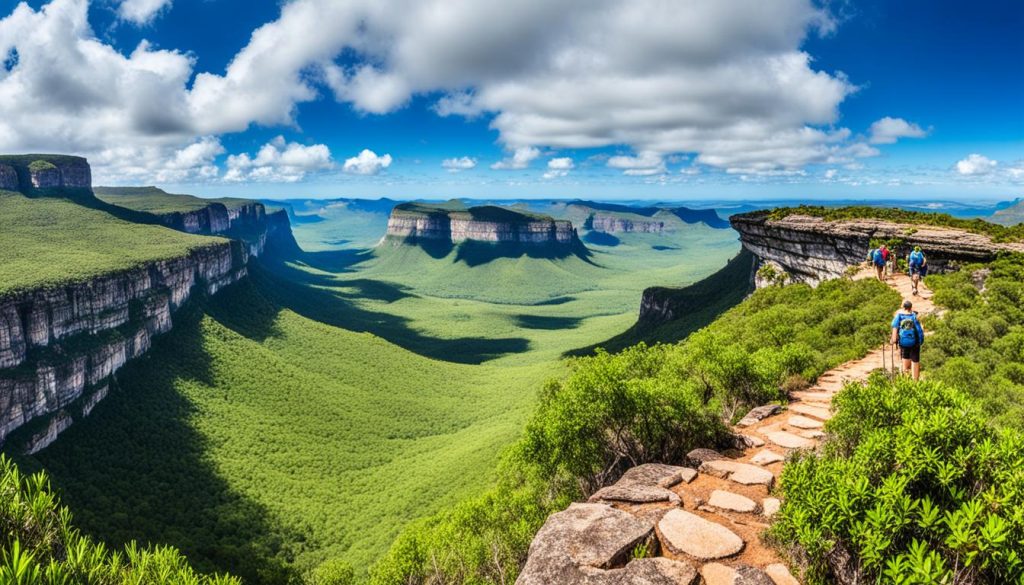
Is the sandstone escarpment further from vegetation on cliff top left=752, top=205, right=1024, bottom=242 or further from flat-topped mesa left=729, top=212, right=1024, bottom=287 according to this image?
vegetation on cliff top left=752, top=205, right=1024, bottom=242

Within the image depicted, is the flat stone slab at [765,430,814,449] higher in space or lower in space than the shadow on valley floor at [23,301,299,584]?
higher

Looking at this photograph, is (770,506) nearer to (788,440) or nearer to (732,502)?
(732,502)

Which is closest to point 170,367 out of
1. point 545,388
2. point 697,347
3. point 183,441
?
point 183,441

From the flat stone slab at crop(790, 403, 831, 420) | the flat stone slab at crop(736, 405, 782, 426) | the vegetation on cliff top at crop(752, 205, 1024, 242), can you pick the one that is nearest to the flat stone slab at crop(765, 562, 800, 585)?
the flat stone slab at crop(736, 405, 782, 426)

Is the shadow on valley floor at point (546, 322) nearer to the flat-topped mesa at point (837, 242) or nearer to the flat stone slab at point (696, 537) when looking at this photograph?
the flat-topped mesa at point (837, 242)

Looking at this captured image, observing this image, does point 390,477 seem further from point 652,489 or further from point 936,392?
point 936,392

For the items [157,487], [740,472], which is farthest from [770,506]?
[157,487]

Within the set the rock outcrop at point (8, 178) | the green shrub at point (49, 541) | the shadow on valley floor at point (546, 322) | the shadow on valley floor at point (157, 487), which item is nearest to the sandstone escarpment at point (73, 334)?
the shadow on valley floor at point (157, 487)
